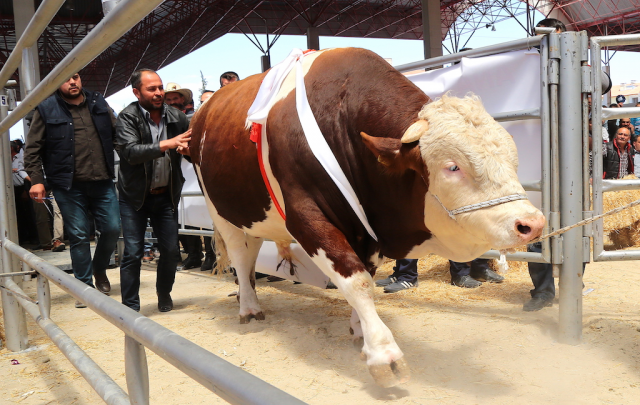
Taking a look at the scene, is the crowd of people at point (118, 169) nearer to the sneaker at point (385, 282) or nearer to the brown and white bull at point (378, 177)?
the brown and white bull at point (378, 177)

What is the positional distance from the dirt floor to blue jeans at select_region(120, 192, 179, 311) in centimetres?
27

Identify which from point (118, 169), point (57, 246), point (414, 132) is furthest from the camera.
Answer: point (57, 246)

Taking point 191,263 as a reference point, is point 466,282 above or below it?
above

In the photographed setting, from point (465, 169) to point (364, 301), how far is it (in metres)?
0.76

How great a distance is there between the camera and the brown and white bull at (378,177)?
201 cm

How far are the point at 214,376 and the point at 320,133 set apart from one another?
1.83m

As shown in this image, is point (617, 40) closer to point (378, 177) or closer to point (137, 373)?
point (378, 177)

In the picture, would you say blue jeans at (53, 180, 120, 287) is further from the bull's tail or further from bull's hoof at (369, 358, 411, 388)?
bull's hoof at (369, 358, 411, 388)

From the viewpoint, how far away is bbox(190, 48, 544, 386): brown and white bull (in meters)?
2.01

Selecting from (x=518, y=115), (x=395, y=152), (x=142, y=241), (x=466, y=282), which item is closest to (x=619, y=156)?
(x=466, y=282)

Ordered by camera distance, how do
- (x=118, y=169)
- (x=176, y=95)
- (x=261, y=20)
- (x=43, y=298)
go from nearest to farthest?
(x=43, y=298) → (x=118, y=169) → (x=176, y=95) → (x=261, y=20)

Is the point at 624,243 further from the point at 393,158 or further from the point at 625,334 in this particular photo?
the point at 393,158

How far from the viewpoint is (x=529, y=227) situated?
6.04 ft

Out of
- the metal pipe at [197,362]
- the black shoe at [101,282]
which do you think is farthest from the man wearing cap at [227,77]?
the metal pipe at [197,362]
